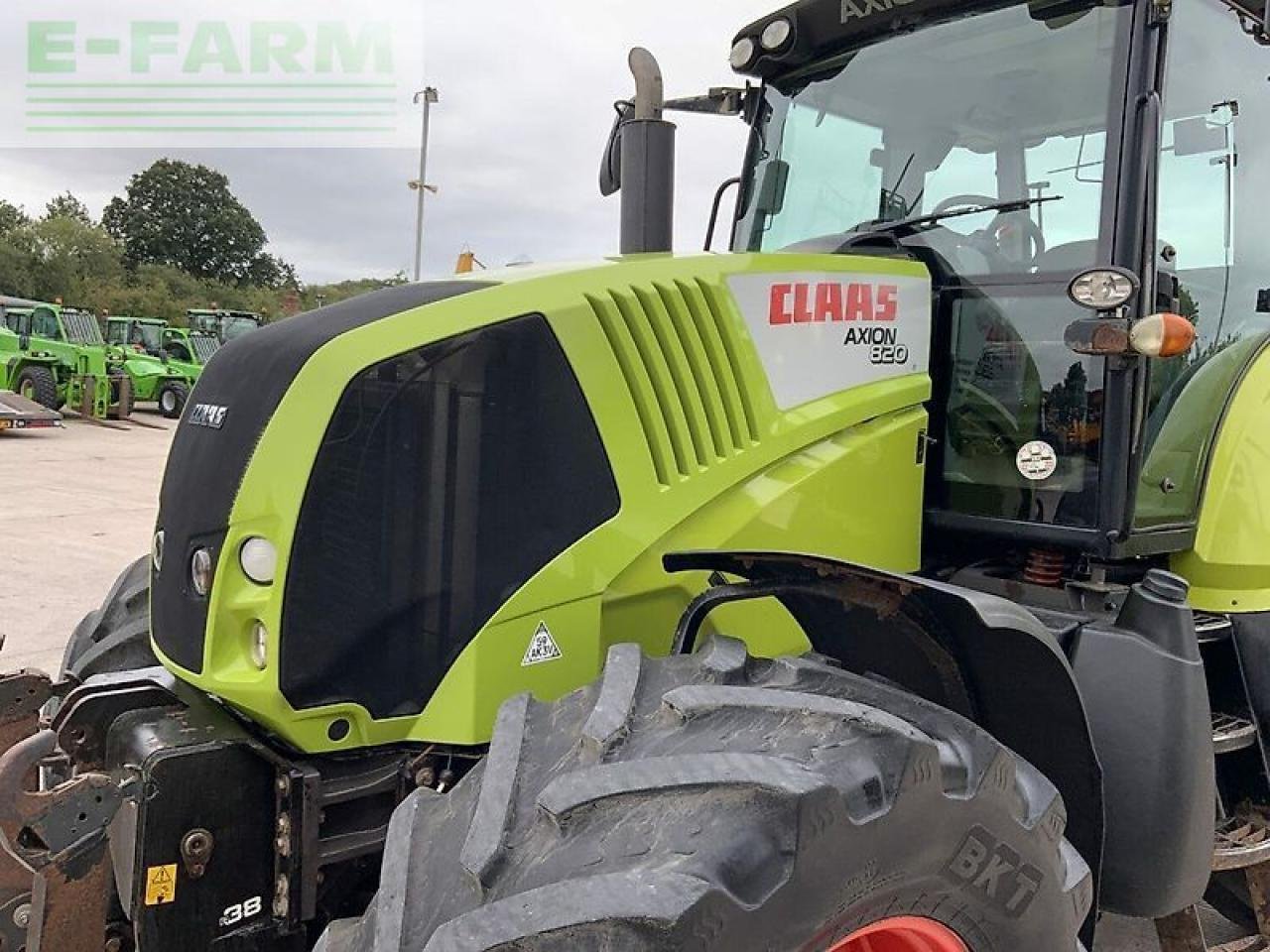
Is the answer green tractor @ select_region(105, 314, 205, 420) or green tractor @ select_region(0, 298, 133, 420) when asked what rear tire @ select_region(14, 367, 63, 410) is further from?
green tractor @ select_region(105, 314, 205, 420)

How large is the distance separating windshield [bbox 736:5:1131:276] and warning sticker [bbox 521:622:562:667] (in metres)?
1.28

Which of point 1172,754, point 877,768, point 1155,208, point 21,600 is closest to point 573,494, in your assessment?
point 877,768

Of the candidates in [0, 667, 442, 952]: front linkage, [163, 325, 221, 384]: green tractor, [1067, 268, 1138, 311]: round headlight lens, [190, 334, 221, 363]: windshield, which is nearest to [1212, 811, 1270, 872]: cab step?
[1067, 268, 1138, 311]: round headlight lens

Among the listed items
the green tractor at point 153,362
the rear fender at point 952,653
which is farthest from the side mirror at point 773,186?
the green tractor at point 153,362

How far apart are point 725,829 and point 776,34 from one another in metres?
2.22

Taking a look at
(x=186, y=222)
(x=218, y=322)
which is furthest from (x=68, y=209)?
(x=218, y=322)

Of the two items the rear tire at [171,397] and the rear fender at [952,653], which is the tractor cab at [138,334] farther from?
the rear fender at [952,653]

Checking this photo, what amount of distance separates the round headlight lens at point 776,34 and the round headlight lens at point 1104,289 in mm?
1061

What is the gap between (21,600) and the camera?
6812 millimetres

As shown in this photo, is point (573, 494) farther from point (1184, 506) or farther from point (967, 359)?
point (1184, 506)

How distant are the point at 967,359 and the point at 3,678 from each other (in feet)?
7.13

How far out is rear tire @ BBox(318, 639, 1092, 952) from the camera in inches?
51.7

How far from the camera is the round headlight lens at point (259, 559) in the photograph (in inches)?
70.6

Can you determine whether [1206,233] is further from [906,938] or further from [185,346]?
[185,346]
